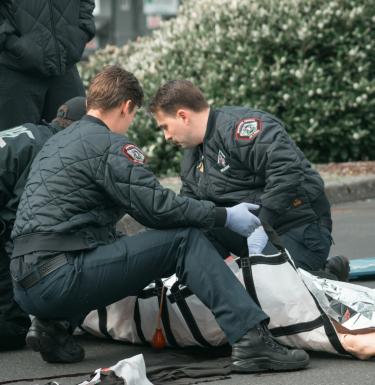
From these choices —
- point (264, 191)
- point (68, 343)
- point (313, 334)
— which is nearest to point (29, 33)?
point (264, 191)

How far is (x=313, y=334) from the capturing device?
5.02m

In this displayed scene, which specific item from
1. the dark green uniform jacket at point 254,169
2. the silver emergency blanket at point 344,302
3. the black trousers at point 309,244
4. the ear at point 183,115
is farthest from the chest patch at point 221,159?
the silver emergency blanket at point 344,302

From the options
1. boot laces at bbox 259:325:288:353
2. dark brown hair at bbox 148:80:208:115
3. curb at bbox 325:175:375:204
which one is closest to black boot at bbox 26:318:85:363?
boot laces at bbox 259:325:288:353

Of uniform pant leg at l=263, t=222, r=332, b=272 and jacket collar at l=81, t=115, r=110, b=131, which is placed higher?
jacket collar at l=81, t=115, r=110, b=131

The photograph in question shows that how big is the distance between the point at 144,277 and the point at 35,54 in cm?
216

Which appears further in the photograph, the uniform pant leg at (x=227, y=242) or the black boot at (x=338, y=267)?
the black boot at (x=338, y=267)

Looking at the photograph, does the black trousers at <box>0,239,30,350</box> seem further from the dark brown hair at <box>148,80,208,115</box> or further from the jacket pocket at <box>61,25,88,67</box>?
the jacket pocket at <box>61,25,88,67</box>

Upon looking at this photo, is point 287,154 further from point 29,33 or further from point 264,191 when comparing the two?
point 29,33

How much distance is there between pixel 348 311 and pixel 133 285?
876mm

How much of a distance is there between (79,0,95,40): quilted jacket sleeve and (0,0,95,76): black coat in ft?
0.43

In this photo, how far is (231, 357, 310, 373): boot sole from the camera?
15.9 feet

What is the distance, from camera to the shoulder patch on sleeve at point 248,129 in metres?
5.94

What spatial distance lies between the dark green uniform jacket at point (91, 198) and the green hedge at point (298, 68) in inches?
234

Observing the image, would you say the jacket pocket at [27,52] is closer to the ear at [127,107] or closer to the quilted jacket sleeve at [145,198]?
Answer: the ear at [127,107]
